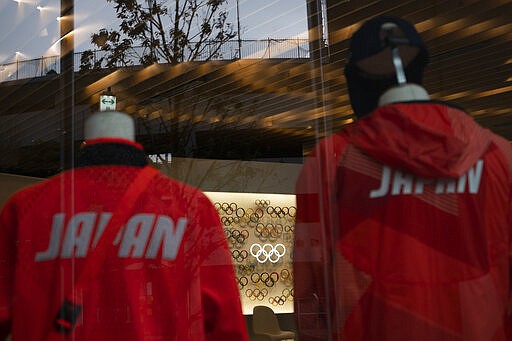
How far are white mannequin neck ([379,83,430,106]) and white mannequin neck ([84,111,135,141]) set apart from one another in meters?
0.66

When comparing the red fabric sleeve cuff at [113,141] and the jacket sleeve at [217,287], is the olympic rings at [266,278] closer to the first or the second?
the jacket sleeve at [217,287]

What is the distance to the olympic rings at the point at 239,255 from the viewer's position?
195 centimetres

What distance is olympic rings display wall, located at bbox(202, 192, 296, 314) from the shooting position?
193 cm

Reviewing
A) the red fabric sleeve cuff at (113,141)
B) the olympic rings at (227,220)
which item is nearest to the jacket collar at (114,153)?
the red fabric sleeve cuff at (113,141)

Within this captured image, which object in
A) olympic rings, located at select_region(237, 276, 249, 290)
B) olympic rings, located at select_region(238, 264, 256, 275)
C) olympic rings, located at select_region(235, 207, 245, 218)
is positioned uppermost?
olympic rings, located at select_region(235, 207, 245, 218)

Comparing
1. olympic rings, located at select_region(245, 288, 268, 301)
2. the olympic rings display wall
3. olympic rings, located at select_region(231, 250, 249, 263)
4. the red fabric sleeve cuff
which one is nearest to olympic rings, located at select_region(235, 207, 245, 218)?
the olympic rings display wall

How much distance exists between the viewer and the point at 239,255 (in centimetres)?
196

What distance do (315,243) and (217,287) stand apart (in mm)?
291

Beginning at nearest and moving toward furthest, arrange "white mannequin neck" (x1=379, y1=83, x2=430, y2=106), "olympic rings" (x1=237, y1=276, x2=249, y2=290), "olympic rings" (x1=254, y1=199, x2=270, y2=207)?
"white mannequin neck" (x1=379, y1=83, x2=430, y2=106)
"olympic rings" (x1=237, y1=276, x2=249, y2=290)
"olympic rings" (x1=254, y1=199, x2=270, y2=207)

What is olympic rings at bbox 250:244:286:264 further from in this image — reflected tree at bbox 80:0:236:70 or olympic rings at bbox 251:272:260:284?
reflected tree at bbox 80:0:236:70

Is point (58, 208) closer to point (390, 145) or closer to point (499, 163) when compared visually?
point (390, 145)

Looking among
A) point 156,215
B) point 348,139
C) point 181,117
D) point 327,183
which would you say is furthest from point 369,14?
point 156,215

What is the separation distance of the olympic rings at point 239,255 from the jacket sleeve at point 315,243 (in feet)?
0.47

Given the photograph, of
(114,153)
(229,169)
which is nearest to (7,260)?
(114,153)
